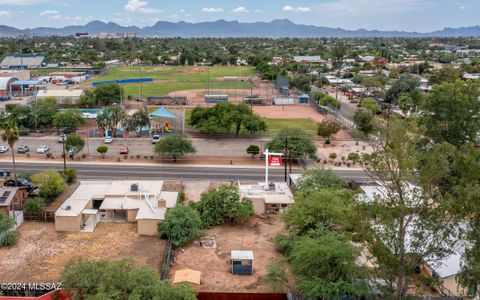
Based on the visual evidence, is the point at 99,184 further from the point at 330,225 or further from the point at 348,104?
the point at 348,104

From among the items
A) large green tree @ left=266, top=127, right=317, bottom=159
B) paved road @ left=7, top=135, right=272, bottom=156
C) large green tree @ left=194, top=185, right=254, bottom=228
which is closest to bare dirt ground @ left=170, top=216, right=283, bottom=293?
large green tree @ left=194, top=185, right=254, bottom=228

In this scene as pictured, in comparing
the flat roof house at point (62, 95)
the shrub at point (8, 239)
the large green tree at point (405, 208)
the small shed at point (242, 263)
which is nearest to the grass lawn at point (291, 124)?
the flat roof house at point (62, 95)

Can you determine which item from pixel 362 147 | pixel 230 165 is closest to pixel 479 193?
pixel 230 165

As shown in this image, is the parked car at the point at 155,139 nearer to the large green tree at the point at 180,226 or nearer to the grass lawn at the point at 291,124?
the grass lawn at the point at 291,124

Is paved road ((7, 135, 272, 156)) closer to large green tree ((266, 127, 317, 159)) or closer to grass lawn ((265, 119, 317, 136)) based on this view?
large green tree ((266, 127, 317, 159))

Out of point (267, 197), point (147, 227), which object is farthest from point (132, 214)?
point (267, 197)

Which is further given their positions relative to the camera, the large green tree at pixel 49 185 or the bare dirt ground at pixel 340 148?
the bare dirt ground at pixel 340 148
